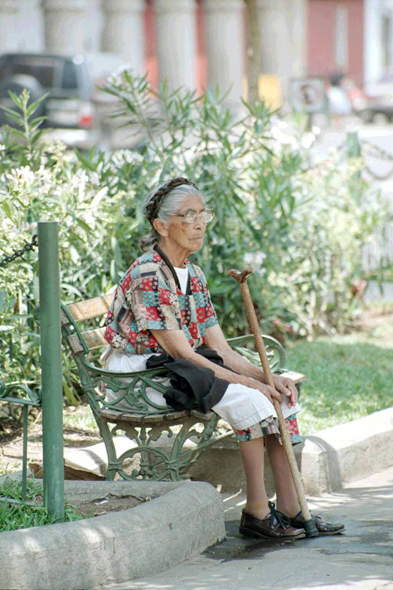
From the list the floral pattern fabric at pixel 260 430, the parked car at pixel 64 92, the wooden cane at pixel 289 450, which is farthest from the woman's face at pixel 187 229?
the parked car at pixel 64 92

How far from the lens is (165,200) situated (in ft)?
14.4

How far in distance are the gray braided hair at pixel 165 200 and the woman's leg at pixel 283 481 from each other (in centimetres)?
100

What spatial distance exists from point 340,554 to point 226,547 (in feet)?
1.48

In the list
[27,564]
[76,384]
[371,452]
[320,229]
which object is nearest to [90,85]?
[320,229]

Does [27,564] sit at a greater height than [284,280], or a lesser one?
lesser

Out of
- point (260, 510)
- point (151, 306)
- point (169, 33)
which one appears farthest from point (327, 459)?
point (169, 33)

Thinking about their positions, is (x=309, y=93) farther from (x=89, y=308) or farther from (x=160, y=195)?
(x=160, y=195)

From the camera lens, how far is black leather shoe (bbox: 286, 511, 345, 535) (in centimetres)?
405

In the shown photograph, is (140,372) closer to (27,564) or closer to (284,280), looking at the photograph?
(27,564)

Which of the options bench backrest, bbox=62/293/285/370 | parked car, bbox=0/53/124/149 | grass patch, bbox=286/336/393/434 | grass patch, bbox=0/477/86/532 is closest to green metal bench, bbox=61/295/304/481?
bench backrest, bbox=62/293/285/370

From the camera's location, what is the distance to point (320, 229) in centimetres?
801

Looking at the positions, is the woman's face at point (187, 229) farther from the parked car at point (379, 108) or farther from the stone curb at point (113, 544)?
the parked car at point (379, 108)

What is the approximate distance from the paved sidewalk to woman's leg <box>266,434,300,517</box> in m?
0.18

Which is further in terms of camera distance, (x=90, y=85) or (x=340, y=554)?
(x=90, y=85)
